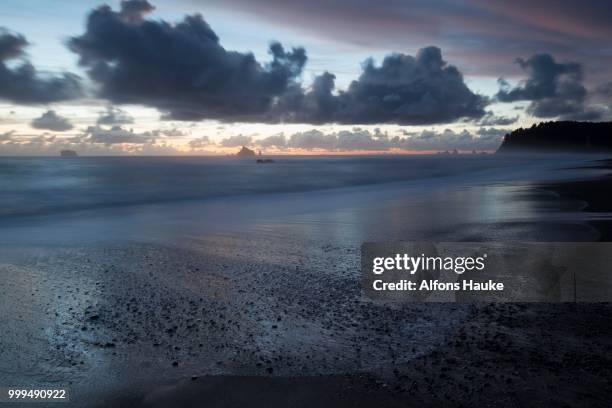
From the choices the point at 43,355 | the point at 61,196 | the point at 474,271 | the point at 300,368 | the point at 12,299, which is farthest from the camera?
the point at 61,196

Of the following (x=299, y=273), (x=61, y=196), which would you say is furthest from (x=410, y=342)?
(x=61, y=196)

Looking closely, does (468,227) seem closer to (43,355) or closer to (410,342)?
(410,342)

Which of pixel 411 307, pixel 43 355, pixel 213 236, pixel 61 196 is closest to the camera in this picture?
pixel 43 355

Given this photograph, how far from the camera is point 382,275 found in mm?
7855

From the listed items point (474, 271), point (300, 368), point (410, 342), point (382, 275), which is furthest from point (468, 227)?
point (300, 368)

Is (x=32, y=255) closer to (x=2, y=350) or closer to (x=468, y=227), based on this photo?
(x=2, y=350)

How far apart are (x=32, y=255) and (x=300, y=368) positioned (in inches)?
348

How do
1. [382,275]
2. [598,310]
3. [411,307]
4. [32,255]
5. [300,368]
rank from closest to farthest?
1. [300,368]
2. [598,310]
3. [411,307]
4. [382,275]
5. [32,255]

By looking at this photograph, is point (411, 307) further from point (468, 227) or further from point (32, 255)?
point (32, 255)

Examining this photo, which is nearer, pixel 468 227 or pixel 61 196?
pixel 468 227

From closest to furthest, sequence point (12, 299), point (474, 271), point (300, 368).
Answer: point (300, 368) < point (12, 299) < point (474, 271)

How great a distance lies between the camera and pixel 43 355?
16.7 ft

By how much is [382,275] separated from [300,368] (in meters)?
3.54

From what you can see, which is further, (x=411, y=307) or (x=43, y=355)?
(x=411, y=307)
